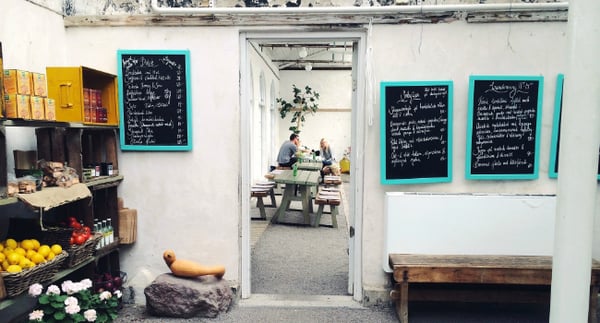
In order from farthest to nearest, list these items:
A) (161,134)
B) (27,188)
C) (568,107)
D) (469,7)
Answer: (161,134), (469,7), (27,188), (568,107)

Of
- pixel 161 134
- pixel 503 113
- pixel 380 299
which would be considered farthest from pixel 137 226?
pixel 503 113

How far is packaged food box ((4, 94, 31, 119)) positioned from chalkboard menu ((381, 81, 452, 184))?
243 centimetres

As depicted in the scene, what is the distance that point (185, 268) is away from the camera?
10.6ft

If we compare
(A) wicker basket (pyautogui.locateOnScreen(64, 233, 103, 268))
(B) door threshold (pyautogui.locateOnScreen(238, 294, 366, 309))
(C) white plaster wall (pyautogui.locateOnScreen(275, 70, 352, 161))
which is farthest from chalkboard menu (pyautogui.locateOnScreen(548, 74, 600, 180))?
(C) white plaster wall (pyautogui.locateOnScreen(275, 70, 352, 161))

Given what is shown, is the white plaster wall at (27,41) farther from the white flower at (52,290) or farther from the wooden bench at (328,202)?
the wooden bench at (328,202)

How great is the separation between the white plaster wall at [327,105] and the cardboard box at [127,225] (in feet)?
36.4

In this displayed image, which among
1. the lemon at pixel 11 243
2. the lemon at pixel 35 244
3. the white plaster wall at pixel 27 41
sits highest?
the white plaster wall at pixel 27 41

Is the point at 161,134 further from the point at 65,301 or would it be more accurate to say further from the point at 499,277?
the point at 499,277

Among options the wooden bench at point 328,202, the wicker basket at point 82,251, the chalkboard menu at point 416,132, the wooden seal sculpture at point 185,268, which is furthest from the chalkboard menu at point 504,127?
the wicker basket at point 82,251

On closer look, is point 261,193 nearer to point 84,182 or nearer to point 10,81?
point 84,182

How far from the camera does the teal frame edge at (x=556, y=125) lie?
3.21 meters

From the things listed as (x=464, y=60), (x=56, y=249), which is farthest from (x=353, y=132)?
(x=56, y=249)

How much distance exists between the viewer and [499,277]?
294cm

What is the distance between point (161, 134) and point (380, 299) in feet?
7.57
